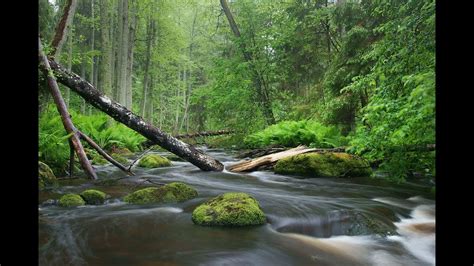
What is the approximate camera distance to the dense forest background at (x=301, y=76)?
13.0ft

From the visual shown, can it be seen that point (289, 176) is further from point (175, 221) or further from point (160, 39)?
point (160, 39)

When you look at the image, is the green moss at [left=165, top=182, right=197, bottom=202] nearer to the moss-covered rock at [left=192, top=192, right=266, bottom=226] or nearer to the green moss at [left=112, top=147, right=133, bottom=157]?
the moss-covered rock at [left=192, top=192, right=266, bottom=226]

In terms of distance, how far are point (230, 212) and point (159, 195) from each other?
1469mm

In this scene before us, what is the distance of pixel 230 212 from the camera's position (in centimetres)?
383

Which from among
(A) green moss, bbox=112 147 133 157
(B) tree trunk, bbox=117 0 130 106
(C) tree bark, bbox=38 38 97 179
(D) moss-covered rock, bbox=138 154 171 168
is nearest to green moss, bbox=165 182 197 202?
(C) tree bark, bbox=38 38 97 179

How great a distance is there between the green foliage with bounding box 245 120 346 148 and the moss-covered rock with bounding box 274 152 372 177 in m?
1.96

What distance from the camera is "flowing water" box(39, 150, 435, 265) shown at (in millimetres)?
3016

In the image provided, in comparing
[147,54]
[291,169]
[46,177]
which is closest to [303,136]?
[291,169]

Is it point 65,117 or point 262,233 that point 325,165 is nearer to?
point 262,233

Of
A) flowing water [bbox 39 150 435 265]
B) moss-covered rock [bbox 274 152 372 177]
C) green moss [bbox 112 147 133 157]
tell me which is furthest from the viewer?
green moss [bbox 112 147 133 157]

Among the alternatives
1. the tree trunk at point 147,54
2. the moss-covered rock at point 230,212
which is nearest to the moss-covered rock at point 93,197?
the moss-covered rock at point 230,212
